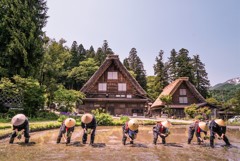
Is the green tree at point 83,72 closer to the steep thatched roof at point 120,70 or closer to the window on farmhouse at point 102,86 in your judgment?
the window on farmhouse at point 102,86

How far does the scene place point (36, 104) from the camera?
25.6 meters

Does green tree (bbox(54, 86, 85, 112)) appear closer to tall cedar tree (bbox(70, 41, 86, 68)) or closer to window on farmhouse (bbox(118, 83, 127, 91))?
window on farmhouse (bbox(118, 83, 127, 91))

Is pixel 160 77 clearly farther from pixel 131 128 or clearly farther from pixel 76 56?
pixel 131 128

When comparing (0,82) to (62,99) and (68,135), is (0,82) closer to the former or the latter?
(62,99)

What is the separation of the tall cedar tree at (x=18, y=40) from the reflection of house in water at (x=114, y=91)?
11.5 metres

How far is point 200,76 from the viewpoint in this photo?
59.6m

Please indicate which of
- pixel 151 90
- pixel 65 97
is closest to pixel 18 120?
pixel 65 97

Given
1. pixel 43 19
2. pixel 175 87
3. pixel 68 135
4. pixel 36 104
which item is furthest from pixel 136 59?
pixel 68 135

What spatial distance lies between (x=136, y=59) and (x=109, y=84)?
1292 inches

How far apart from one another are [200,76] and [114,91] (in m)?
29.0

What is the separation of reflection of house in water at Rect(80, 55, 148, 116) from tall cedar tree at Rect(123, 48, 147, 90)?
81.7ft

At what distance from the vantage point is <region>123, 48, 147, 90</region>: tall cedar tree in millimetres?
63625

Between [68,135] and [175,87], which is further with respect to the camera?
[175,87]

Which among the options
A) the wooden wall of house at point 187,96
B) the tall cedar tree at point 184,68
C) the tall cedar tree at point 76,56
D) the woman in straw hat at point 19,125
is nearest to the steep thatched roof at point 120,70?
the wooden wall of house at point 187,96
